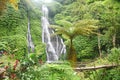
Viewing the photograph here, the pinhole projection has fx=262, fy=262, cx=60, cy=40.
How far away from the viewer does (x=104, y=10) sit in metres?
17.3

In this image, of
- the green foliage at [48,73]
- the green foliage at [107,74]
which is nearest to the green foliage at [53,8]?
the green foliage at [107,74]

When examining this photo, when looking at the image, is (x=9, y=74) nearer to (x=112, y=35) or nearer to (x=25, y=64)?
(x=25, y=64)

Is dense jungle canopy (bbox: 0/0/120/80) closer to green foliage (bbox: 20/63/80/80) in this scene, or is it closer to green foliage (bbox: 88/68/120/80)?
green foliage (bbox: 88/68/120/80)

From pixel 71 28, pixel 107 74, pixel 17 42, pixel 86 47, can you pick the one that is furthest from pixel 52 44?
pixel 107 74

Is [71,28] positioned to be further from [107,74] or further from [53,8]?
[53,8]

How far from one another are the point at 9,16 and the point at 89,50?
6287 millimetres

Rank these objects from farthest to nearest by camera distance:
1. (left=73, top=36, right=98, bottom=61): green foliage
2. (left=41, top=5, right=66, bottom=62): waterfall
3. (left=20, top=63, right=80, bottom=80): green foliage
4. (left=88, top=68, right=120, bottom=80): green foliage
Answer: (left=41, top=5, right=66, bottom=62): waterfall → (left=73, top=36, right=98, bottom=61): green foliage → (left=88, top=68, right=120, bottom=80): green foliage → (left=20, top=63, right=80, bottom=80): green foliage

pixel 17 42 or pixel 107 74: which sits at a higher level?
pixel 107 74

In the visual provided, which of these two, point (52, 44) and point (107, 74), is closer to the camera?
point (107, 74)

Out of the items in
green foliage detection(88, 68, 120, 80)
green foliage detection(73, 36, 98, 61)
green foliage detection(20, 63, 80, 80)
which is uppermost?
green foliage detection(20, 63, 80, 80)

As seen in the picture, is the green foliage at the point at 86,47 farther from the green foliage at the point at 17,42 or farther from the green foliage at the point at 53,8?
the green foliage at the point at 53,8

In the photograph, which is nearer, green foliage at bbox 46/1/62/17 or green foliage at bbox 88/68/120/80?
green foliage at bbox 88/68/120/80

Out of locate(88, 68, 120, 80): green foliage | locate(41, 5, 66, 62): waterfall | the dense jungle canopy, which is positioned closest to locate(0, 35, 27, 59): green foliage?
the dense jungle canopy

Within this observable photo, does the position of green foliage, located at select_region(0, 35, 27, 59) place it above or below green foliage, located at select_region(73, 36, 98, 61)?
above
